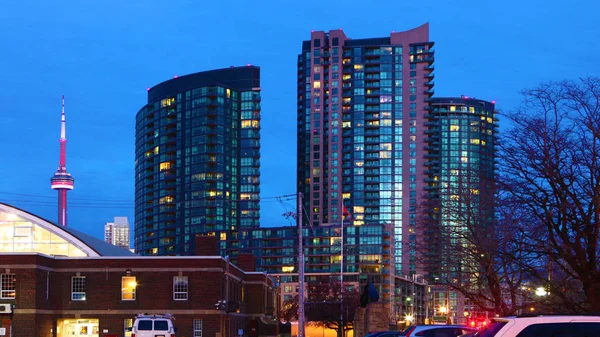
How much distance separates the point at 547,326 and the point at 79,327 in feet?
189

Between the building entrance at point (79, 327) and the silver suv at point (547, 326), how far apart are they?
5614cm

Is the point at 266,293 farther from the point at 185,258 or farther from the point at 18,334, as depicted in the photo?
the point at 18,334

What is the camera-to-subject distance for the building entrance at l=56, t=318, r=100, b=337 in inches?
2665

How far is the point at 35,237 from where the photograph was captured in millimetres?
73500

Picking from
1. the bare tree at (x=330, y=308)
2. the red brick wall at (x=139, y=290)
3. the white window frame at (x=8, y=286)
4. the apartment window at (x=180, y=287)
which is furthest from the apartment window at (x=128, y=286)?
the bare tree at (x=330, y=308)

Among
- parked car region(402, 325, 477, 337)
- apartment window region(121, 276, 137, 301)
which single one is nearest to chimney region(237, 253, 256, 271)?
apartment window region(121, 276, 137, 301)

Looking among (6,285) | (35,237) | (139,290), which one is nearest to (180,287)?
(139,290)

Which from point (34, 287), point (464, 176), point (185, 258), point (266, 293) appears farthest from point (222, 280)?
point (266, 293)

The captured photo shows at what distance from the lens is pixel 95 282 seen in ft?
222

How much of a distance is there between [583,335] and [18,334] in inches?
2136

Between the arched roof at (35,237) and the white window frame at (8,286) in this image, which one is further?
the arched roof at (35,237)

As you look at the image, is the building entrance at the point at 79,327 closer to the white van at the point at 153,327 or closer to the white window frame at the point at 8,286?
the white window frame at the point at 8,286

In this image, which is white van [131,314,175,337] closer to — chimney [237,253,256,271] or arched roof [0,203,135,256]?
arched roof [0,203,135,256]

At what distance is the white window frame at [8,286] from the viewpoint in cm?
6331
